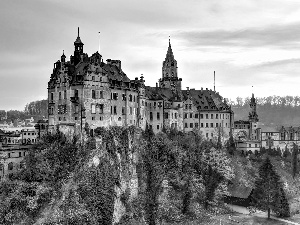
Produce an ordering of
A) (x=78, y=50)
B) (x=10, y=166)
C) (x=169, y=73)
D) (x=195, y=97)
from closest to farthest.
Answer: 1. (x=10, y=166)
2. (x=78, y=50)
3. (x=169, y=73)
4. (x=195, y=97)

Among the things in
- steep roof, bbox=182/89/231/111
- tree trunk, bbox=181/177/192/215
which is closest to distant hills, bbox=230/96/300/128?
steep roof, bbox=182/89/231/111

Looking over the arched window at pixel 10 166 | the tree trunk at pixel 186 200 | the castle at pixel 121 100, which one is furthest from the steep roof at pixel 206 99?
the arched window at pixel 10 166

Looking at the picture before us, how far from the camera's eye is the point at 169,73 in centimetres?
9750

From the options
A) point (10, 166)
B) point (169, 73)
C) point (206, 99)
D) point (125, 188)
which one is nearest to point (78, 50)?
point (10, 166)

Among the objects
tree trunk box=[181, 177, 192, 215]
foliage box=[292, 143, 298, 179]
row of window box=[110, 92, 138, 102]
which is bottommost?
tree trunk box=[181, 177, 192, 215]

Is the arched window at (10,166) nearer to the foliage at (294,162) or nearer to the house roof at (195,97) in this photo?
the house roof at (195,97)

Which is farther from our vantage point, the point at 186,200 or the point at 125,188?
the point at 186,200

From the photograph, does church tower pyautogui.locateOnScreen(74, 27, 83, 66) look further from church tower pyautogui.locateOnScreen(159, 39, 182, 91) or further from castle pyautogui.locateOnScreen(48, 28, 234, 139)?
church tower pyautogui.locateOnScreen(159, 39, 182, 91)

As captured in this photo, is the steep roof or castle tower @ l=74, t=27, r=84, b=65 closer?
castle tower @ l=74, t=27, r=84, b=65

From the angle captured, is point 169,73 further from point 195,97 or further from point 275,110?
point 275,110

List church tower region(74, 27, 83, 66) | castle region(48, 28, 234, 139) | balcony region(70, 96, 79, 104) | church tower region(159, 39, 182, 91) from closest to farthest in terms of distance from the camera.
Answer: balcony region(70, 96, 79, 104)
castle region(48, 28, 234, 139)
church tower region(74, 27, 83, 66)
church tower region(159, 39, 182, 91)

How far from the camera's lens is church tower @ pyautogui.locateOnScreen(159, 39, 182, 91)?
Result: 315 feet

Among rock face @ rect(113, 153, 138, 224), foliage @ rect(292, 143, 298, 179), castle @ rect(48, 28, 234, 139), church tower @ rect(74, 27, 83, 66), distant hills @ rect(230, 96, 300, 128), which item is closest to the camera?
rock face @ rect(113, 153, 138, 224)

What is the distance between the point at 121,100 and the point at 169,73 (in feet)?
85.5
